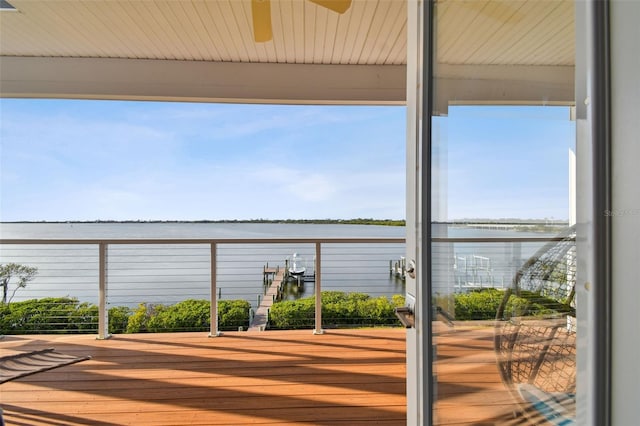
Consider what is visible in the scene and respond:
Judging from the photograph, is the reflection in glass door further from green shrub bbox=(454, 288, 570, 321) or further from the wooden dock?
the wooden dock

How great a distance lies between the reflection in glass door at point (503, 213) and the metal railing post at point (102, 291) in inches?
116

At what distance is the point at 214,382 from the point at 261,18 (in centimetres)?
213

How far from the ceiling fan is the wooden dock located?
2.61 metres

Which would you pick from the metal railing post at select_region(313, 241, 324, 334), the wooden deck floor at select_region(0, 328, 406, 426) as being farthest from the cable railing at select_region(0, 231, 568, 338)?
the wooden deck floor at select_region(0, 328, 406, 426)

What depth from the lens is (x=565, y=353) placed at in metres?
0.43

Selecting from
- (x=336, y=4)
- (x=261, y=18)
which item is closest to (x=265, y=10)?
(x=261, y=18)

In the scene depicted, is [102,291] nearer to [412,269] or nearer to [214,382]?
[214,382]

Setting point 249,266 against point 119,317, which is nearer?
point 119,317

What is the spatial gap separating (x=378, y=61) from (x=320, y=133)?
38.9 ft

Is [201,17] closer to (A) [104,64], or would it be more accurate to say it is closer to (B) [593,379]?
(A) [104,64]

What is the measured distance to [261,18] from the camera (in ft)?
5.72

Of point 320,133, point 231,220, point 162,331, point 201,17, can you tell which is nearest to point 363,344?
point 162,331

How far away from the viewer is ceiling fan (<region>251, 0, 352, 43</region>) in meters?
1.52

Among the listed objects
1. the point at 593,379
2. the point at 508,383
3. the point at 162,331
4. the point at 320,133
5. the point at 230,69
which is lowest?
the point at 162,331
